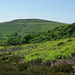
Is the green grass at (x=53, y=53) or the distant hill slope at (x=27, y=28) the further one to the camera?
the distant hill slope at (x=27, y=28)

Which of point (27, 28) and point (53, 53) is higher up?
point (53, 53)

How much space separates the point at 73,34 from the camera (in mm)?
31266

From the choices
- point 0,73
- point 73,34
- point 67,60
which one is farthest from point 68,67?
point 73,34

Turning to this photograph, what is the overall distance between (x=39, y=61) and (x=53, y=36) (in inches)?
988

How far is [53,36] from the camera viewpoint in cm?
3531

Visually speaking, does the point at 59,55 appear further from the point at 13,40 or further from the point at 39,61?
the point at 13,40

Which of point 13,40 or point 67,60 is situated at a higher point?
point 67,60

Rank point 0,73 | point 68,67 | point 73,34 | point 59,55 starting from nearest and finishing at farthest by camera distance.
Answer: point 0,73
point 68,67
point 59,55
point 73,34

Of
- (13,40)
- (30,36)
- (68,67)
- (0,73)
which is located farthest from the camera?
(13,40)

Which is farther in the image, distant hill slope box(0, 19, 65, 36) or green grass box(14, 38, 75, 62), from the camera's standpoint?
distant hill slope box(0, 19, 65, 36)

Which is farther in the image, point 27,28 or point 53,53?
point 27,28

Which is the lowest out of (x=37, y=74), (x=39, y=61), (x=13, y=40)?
(x=13, y=40)

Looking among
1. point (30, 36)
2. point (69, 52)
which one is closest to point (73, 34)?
point (30, 36)

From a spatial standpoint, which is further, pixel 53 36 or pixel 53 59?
pixel 53 36
